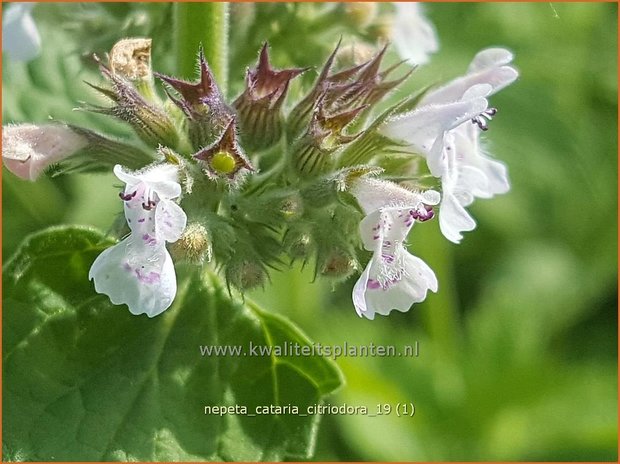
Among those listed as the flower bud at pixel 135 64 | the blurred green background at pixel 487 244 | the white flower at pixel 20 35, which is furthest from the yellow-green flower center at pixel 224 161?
the white flower at pixel 20 35

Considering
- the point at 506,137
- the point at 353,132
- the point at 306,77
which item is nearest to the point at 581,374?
the point at 506,137

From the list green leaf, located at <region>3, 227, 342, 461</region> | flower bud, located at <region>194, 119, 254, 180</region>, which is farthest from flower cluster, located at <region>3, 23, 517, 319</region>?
green leaf, located at <region>3, 227, 342, 461</region>

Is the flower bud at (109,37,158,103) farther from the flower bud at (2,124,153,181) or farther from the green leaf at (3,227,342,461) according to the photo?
the green leaf at (3,227,342,461)

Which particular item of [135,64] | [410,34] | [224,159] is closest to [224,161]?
Result: [224,159]

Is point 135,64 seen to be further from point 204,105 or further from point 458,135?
point 458,135

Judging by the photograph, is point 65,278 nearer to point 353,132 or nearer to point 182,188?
point 182,188

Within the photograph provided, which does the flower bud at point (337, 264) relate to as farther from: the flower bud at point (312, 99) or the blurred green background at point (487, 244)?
the blurred green background at point (487, 244)
